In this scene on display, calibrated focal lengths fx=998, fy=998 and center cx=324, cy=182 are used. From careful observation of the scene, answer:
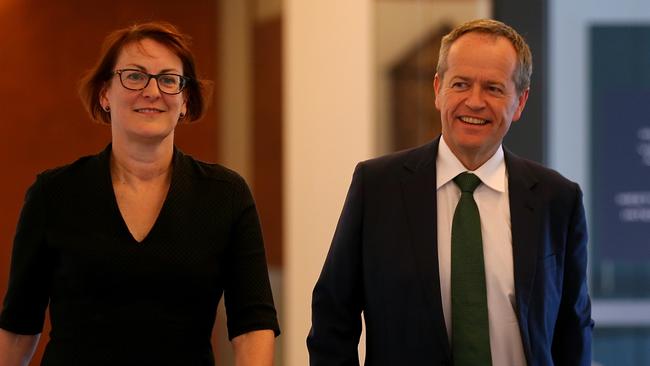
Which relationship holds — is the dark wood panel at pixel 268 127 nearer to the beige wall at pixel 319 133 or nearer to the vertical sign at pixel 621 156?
the beige wall at pixel 319 133

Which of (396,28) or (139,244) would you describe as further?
(396,28)

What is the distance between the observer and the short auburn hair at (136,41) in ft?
8.07

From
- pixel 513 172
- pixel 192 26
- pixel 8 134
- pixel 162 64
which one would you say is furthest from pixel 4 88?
pixel 513 172

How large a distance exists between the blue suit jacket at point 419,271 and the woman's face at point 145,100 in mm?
513

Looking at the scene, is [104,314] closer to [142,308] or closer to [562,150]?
[142,308]

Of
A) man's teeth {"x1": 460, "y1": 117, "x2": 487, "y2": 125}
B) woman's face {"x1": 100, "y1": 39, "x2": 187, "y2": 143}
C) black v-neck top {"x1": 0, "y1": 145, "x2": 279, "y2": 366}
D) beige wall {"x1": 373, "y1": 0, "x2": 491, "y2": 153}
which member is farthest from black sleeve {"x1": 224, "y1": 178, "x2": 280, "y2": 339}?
beige wall {"x1": 373, "y1": 0, "x2": 491, "y2": 153}

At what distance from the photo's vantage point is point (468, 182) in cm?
251

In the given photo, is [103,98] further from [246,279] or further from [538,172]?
[538,172]

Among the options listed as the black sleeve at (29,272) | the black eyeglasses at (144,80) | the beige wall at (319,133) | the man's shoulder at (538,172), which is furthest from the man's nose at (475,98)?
the beige wall at (319,133)

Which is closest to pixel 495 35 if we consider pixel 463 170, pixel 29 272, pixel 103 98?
pixel 463 170

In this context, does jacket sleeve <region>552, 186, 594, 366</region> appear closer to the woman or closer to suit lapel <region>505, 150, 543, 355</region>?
suit lapel <region>505, 150, 543, 355</region>

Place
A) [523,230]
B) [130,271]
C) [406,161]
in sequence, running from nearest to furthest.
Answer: [130,271] < [523,230] < [406,161]

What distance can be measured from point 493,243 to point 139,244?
87 cm

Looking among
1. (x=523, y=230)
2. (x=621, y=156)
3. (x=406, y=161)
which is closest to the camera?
(x=523, y=230)
